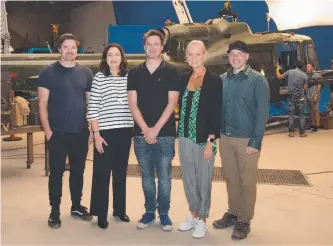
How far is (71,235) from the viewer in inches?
139

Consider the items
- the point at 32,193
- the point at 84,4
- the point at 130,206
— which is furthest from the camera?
the point at 84,4

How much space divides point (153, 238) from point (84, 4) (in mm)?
20002

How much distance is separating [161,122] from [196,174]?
1.71 feet

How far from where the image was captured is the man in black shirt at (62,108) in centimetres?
362

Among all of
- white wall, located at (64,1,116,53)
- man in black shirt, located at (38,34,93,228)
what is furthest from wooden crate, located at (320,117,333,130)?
white wall, located at (64,1,116,53)

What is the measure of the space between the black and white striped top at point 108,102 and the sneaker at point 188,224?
985mm

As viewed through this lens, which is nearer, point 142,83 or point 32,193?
point 142,83

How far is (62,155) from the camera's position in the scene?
146 inches

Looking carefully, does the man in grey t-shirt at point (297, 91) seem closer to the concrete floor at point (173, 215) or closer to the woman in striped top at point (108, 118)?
the concrete floor at point (173, 215)

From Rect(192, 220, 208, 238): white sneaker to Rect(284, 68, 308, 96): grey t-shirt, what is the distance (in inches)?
238

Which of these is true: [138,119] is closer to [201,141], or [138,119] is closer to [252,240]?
[201,141]

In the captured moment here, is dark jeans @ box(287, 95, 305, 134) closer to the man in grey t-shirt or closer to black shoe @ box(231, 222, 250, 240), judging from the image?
the man in grey t-shirt

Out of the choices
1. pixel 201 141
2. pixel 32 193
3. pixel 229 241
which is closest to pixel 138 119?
pixel 201 141

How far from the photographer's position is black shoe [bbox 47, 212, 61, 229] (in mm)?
3697
